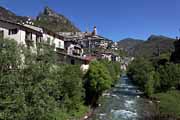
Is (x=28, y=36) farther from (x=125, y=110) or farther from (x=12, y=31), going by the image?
(x=125, y=110)

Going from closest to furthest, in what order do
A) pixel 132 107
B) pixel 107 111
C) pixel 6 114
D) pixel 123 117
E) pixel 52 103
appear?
pixel 6 114
pixel 52 103
pixel 123 117
pixel 107 111
pixel 132 107

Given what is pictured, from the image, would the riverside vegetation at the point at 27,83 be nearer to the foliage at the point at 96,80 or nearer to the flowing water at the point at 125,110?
the flowing water at the point at 125,110

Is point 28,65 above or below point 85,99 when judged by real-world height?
above

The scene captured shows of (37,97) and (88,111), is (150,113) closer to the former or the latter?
(88,111)

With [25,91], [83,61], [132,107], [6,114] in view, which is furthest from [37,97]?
[83,61]

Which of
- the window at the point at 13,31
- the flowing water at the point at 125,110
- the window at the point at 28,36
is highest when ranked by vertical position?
the window at the point at 13,31

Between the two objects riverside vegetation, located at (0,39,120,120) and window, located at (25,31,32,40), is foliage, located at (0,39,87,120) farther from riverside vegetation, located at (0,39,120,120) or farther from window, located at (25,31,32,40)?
window, located at (25,31,32,40)

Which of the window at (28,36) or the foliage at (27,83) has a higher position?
the window at (28,36)

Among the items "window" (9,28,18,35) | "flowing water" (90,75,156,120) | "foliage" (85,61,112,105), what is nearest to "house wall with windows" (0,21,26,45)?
"window" (9,28,18,35)

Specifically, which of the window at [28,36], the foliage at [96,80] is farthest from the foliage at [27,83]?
the foliage at [96,80]

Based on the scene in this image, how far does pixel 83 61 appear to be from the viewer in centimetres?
5719

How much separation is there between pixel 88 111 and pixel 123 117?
5111mm

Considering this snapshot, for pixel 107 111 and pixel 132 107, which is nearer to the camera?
pixel 107 111

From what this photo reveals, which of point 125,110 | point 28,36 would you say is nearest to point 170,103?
point 125,110
